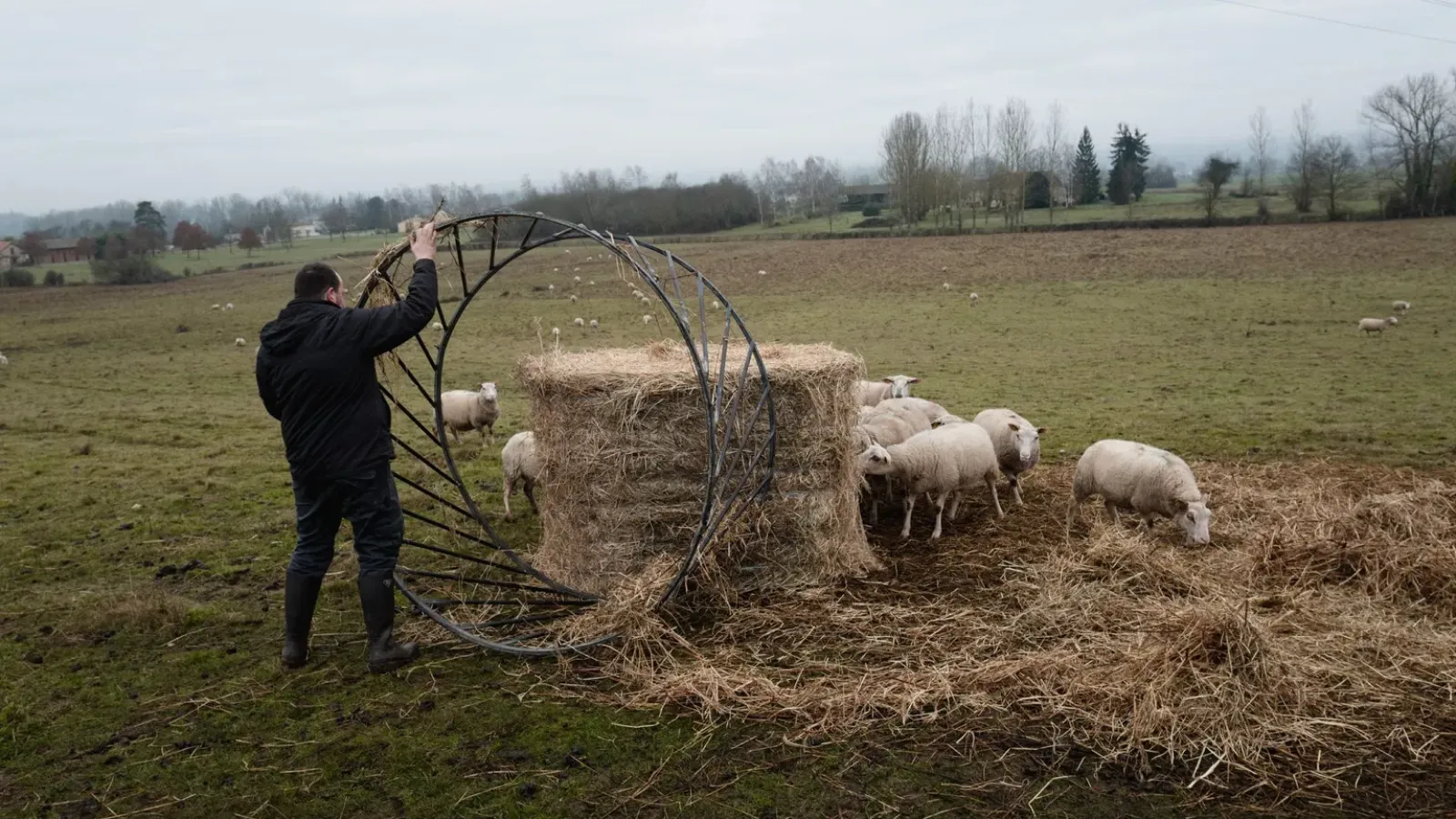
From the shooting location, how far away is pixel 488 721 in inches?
235

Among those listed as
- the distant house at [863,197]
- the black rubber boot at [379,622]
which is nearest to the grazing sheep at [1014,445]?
the black rubber boot at [379,622]

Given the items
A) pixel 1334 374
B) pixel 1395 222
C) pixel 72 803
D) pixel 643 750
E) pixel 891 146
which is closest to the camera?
pixel 72 803

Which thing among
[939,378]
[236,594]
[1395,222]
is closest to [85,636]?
[236,594]

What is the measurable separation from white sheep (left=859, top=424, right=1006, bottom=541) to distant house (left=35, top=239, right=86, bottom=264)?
82.7 meters

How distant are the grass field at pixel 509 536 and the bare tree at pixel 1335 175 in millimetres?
23262

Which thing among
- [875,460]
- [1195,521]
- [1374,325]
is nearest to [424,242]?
[875,460]

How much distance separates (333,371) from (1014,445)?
691 cm

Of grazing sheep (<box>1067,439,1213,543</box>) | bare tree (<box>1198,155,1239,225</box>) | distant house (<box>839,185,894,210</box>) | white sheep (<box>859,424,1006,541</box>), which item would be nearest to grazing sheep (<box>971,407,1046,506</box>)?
white sheep (<box>859,424,1006,541</box>)

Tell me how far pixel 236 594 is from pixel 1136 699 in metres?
7.14

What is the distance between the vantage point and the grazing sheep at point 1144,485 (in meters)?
8.92

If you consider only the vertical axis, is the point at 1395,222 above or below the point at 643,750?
above

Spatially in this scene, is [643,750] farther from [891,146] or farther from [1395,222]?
[891,146]

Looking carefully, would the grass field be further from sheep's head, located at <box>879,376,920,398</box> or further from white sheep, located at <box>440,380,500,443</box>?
sheep's head, located at <box>879,376,920,398</box>

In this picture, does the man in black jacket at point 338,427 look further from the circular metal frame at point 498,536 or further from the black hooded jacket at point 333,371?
the circular metal frame at point 498,536
